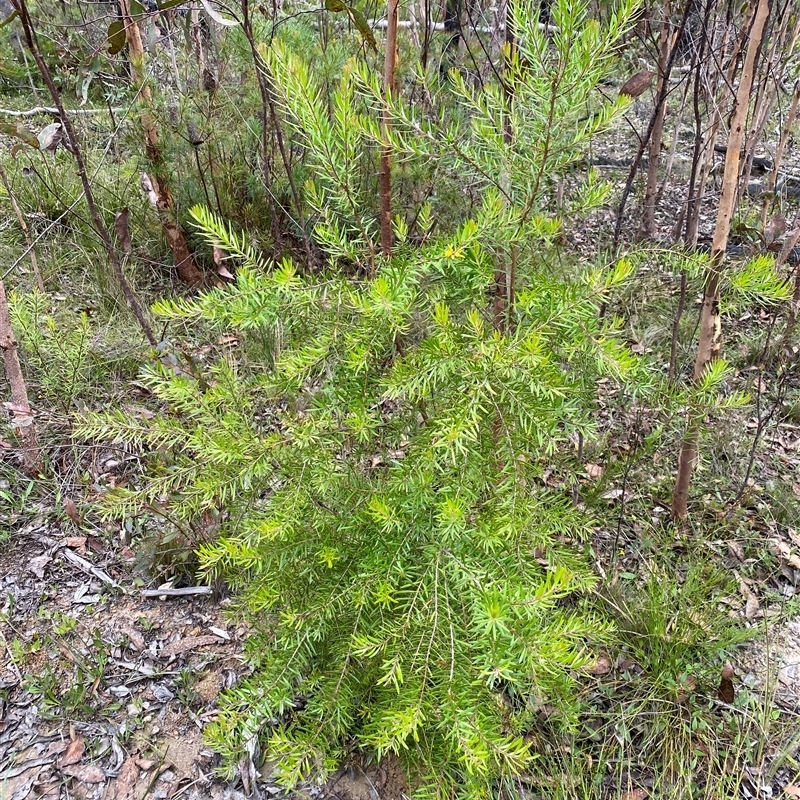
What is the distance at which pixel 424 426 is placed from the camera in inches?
59.2

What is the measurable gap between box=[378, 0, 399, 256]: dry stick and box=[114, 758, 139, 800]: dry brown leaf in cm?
171

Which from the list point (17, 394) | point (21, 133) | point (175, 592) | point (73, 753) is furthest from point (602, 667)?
point (21, 133)

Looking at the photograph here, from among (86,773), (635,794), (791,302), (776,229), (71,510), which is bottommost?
(635,794)

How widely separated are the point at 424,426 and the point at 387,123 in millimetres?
710

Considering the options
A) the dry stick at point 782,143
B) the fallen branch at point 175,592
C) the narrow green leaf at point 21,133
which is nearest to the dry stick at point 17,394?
the narrow green leaf at point 21,133

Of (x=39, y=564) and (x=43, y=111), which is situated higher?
(x=43, y=111)

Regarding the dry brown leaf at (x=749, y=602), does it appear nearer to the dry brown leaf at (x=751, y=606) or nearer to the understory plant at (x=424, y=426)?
the dry brown leaf at (x=751, y=606)

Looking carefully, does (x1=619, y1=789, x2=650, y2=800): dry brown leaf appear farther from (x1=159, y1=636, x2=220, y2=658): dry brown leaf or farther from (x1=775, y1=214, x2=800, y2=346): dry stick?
(x1=775, y1=214, x2=800, y2=346): dry stick

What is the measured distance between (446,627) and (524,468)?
0.40 meters

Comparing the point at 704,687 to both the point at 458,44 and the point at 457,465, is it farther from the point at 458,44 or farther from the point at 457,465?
the point at 458,44

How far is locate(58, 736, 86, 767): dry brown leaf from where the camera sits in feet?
6.00

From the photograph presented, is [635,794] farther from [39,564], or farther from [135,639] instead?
[39,564]

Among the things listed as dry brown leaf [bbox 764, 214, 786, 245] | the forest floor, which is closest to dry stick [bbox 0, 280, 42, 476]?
the forest floor

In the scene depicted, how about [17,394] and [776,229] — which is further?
[776,229]
